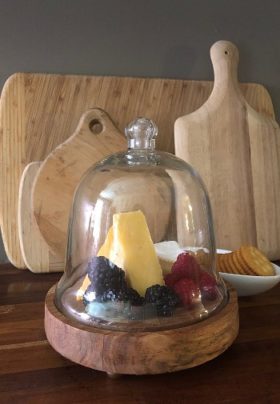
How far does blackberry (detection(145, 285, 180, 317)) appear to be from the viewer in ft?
1.34

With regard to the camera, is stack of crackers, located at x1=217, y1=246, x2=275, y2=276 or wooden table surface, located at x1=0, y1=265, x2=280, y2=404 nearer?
wooden table surface, located at x1=0, y1=265, x2=280, y2=404

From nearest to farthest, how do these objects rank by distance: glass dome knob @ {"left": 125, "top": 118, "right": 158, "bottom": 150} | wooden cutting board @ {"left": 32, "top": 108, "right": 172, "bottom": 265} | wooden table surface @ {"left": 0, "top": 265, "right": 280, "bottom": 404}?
wooden table surface @ {"left": 0, "top": 265, "right": 280, "bottom": 404} < glass dome knob @ {"left": 125, "top": 118, "right": 158, "bottom": 150} < wooden cutting board @ {"left": 32, "top": 108, "right": 172, "bottom": 265}

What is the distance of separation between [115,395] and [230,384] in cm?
11

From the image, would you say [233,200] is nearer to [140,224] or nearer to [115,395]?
[140,224]

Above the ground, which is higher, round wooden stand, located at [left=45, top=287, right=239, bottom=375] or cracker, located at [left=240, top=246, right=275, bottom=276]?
cracker, located at [left=240, top=246, right=275, bottom=276]

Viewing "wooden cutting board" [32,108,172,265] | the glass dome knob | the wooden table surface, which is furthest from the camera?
"wooden cutting board" [32,108,172,265]

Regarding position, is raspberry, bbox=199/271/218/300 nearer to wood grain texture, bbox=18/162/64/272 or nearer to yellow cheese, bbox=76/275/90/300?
yellow cheese, bbox=76/275/90/300

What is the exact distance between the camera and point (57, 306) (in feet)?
1.44

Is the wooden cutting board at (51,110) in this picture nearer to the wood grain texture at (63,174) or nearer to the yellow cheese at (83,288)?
the wood grain texture at (63,174)

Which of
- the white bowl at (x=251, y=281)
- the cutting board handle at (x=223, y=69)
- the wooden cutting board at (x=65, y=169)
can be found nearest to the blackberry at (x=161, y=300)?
the white bowl at (x=251, y=281)

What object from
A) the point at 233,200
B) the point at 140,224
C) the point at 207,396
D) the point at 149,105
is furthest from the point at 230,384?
the point at 149,105

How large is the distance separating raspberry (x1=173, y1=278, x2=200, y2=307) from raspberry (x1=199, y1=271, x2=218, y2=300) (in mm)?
10

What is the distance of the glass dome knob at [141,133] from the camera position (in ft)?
1.62

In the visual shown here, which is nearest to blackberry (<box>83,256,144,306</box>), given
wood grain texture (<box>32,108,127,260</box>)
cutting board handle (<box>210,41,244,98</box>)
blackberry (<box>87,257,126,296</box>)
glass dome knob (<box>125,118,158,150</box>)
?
blackberry (<box>87,257,126,296</box>)
